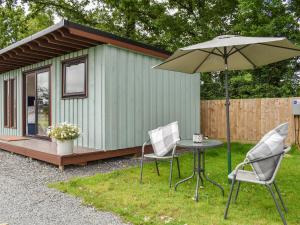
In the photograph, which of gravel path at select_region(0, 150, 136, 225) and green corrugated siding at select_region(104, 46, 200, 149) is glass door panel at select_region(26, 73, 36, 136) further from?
green corrugated siding at select_region(104, 46, 200, 149)

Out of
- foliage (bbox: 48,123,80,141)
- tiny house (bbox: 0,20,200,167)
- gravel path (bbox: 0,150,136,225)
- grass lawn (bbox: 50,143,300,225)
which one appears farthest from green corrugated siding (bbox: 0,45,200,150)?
grass lawn (bbox: 50,143,300,225)

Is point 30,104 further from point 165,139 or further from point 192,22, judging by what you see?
point 192,22

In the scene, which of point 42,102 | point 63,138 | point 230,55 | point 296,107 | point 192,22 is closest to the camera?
point 230,55

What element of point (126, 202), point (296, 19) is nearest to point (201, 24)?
point (296, 19)

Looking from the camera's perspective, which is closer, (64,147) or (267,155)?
(267,155)

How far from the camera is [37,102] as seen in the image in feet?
26.1

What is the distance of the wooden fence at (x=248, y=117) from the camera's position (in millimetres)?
7801

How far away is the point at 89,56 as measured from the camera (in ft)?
20.0

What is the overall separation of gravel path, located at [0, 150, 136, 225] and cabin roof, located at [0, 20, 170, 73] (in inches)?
96.0

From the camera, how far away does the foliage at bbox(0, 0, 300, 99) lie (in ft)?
36.0

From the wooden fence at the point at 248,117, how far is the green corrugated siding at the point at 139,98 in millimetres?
1608

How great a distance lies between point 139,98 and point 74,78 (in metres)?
1.56

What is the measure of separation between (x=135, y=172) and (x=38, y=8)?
47.4 ft

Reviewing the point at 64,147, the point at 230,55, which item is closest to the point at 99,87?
the point at 64,147
